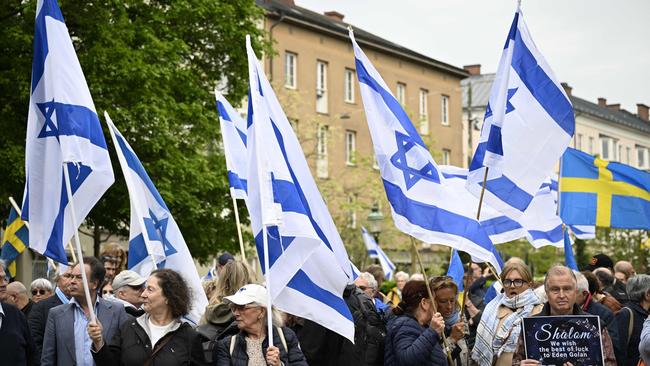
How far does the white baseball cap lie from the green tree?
18.0m

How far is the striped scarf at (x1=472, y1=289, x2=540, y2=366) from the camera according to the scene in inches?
389

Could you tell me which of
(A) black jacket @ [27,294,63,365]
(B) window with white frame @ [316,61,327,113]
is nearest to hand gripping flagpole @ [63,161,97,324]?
(A) black jacket @ [27,294,63,365]

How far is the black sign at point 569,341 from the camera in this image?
8.49m

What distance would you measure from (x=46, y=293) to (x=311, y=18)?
39806 mm

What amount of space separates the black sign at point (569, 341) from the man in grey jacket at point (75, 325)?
10.6ft

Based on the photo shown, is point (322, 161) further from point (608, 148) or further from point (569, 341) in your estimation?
point (569, 341)

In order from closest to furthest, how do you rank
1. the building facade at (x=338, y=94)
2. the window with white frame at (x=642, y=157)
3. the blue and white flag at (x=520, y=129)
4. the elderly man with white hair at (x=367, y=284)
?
the blue and white flag at (x=520, y=129) < the elderly man with white hair at (x=367, y=284) < the building facade at (x=338, y=94) < the window with white frame at (x=642, y=157)

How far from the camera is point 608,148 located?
86.4m

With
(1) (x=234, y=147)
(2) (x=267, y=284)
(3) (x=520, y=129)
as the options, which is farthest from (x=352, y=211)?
(2) (x=267, y=284)

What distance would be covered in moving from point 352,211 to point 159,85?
21322mm

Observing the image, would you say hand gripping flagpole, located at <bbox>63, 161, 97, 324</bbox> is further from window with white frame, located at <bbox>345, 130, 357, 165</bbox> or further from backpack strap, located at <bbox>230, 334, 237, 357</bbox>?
window with white frame, located at <bbox>345, 130, 357, 165</bbox>

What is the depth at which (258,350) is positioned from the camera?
8461mm

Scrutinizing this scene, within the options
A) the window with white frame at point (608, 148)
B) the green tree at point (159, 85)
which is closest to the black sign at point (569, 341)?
the green tree at point (159, 85)

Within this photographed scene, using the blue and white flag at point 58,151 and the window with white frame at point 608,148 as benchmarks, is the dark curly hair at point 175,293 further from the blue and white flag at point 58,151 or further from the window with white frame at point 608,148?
the window with white frame at point 608,148
